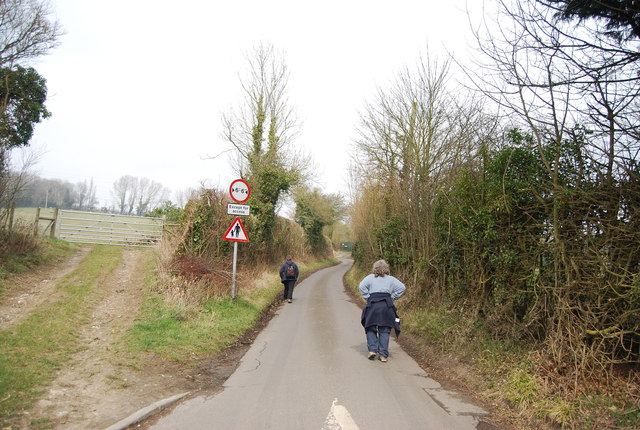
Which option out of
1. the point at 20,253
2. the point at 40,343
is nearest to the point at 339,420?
the point at 40,343

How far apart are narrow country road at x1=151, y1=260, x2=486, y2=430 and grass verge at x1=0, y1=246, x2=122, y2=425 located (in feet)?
5.29

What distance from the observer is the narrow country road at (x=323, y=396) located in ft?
15.1

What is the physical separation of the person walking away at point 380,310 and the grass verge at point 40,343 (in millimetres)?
4769

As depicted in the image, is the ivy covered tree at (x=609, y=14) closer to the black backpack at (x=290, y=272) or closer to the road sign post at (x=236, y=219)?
the road sign post at (x=236, y=219)

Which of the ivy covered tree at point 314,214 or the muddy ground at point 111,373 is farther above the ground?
the ivy covered tree at point 314,214

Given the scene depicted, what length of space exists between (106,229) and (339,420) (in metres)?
18.3

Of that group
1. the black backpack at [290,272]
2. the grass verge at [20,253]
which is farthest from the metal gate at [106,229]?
the black backpack at [290,272]

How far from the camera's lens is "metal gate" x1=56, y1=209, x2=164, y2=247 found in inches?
737

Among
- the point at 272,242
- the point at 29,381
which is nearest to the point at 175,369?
the point at 29,381

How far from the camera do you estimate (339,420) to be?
15.1 feet

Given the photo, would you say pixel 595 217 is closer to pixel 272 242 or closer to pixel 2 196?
pixel 2 196

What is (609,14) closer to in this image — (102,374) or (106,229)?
(102,374)

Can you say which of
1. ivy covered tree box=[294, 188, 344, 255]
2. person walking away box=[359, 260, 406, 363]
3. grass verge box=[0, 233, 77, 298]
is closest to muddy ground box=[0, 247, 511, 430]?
grass verge box=[0, 233, 77, 298]

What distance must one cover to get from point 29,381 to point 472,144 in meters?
10.7
